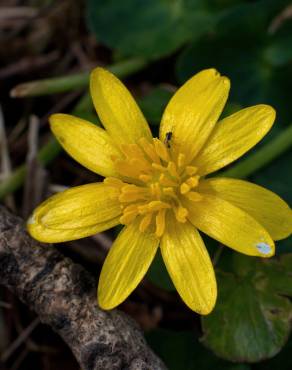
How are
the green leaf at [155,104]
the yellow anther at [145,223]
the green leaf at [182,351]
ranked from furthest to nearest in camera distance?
the green leaf at [155,104] → the green leaf at [182,351] → the yellow anther at [145,223]

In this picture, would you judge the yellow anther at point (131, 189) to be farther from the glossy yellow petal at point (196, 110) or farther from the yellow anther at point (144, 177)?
the glossy yellow petal at point (196, 110)

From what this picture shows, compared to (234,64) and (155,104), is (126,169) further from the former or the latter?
(234,64)

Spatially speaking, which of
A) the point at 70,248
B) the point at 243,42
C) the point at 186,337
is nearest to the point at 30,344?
the point at 70,248

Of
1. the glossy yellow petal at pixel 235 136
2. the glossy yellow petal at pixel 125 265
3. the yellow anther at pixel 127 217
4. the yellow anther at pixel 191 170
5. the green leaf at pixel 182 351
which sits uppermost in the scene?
the glossy yellow petal at pixel 235 136

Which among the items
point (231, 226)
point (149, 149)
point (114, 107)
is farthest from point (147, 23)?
point (231, 226)

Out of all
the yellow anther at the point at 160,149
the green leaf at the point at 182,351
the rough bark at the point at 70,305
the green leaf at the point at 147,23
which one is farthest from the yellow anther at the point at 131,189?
the green leaf at the point at 147,23

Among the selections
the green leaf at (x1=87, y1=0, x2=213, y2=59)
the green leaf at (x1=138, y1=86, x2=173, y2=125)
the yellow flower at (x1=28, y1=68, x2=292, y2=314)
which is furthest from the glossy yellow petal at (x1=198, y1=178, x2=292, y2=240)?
the green leaf at (x1=87, y1=0, x2=213, y2=59)
